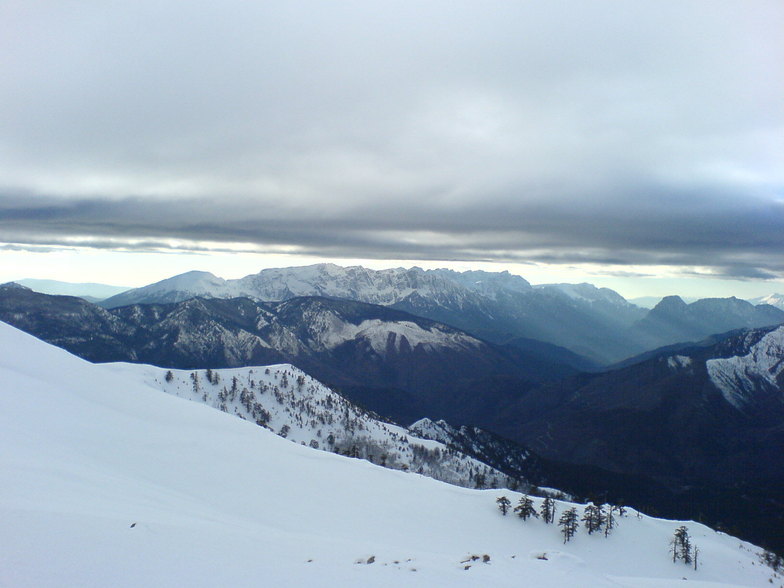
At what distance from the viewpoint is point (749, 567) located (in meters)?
66.7

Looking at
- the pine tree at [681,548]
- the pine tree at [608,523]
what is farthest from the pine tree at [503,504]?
the pine tree at [681,548]

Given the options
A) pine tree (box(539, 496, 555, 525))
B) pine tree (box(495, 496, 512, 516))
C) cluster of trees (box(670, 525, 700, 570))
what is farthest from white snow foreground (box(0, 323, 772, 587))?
pine tree (box(495, 496, 512, 516))

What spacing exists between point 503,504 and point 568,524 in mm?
8956

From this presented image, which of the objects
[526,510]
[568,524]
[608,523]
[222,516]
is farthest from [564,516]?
[222,516]

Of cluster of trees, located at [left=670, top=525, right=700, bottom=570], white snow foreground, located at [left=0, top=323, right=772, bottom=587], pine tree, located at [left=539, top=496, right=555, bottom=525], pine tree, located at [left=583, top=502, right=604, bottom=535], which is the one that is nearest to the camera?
white snow foreground, located at [left=0, top=323, right=772, bottom=587]

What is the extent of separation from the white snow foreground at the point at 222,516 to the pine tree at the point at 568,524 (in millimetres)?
1012

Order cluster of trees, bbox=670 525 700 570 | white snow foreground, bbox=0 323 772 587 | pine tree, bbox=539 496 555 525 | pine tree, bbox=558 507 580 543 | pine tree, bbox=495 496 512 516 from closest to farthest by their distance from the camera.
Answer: white snow foreground, bbox=0 323 772 587
pine tree, bbox=558 507 580 543
pine tree, bbox=495 496 512 516
pine tree, bbox=539 496 555 525
cluster of trees, bbox=670 525 700 570

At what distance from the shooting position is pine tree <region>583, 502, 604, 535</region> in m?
62.2

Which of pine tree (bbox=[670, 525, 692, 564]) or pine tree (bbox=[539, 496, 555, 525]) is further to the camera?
pine tree (bbox=[670, 525, 692, 564])

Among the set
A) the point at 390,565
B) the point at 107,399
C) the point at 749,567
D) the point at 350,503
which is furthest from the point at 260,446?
the point at 749,567

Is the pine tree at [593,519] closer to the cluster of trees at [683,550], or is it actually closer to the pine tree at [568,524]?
the pine tree at [568,524]

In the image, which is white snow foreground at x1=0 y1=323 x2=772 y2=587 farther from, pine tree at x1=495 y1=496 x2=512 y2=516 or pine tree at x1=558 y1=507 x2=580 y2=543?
pine tree at x1=495 y1=496 x2=512 y2=516

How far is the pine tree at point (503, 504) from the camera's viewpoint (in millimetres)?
58906

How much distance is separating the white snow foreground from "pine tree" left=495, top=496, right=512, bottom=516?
5.14ft
